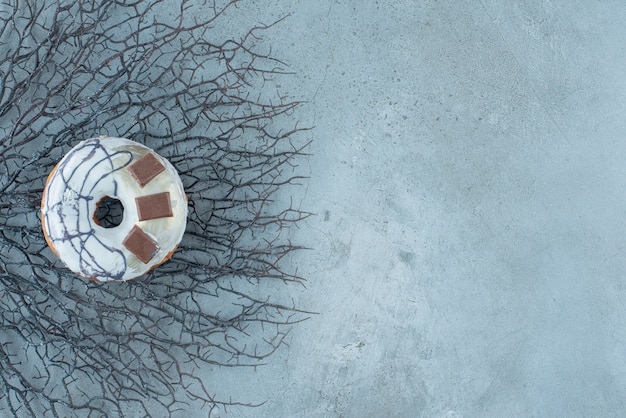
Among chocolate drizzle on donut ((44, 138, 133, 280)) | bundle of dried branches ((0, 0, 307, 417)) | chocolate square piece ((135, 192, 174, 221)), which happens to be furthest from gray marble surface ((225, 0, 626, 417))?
chocolate drizzle on donut ((44, 138, 133, 280))

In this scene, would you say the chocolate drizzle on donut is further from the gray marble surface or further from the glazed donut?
the gray marble surface

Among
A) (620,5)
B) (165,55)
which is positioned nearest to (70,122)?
(165,55)

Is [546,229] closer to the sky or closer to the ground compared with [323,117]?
closer to the ground

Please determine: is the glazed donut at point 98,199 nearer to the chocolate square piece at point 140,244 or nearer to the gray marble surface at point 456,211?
the chocolate square piece at point 140,244

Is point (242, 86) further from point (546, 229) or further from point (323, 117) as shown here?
point (546, 229)

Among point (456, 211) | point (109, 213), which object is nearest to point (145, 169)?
point (109, 213)

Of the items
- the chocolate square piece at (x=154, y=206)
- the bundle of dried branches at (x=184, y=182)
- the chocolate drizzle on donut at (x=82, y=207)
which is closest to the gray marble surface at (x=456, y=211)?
the bundle of dried branches at (x=184, y=182)

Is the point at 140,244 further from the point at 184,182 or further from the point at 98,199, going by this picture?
the point at 184,182
